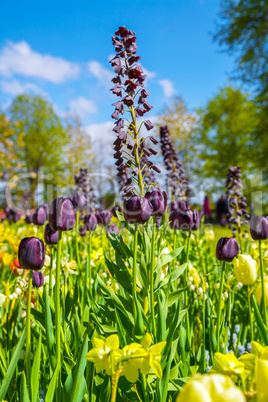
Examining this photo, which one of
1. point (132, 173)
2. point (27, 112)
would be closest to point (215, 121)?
point (27, 112)

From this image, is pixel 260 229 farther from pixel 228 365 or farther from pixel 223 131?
pixel 223 131

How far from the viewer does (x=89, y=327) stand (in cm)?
141

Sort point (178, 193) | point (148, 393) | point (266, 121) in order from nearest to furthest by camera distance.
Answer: point (148, 393)
point (178, 193)
point (266, 121)

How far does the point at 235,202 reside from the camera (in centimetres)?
321

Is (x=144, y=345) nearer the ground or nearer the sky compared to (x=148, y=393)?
nearer the sky

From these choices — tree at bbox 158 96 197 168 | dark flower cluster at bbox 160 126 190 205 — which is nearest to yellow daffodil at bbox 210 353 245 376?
dark flower cluster at bbox 160 126 190 205

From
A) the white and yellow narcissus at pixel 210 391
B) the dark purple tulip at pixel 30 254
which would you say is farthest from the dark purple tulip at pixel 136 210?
the white and yellow narcissus at pixel 210 391

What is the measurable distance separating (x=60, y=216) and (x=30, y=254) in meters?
0.15

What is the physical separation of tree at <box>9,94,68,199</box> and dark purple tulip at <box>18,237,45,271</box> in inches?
1049

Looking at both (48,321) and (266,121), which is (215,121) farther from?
(48,321)

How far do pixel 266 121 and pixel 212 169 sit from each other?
8582mm

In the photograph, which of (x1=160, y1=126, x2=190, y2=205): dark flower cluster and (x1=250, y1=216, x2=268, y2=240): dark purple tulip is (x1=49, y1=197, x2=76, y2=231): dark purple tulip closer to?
(x1=250, y1=216, x2=268, y2=240): dark purple tulip

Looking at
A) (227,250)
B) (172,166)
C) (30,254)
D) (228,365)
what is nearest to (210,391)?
(228,365)

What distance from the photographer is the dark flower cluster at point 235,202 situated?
321 centimetres
